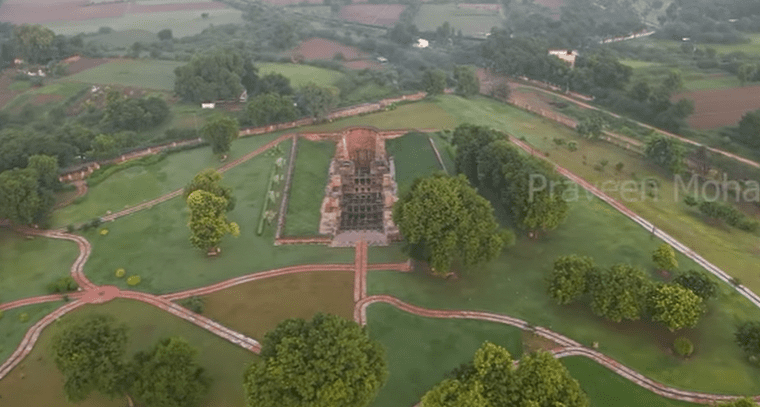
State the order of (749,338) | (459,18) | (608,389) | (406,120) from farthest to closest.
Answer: (459,18)
(406,120)
(749,338)
(608,389)

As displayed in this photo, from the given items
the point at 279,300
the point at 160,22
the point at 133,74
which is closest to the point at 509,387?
the point at 279,300

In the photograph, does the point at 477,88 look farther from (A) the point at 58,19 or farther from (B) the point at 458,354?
(A) the point at 58,19

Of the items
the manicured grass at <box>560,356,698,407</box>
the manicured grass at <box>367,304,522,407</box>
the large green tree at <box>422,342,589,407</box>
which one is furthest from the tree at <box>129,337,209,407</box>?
the manicured grass at <box>560,356,698,407</box>

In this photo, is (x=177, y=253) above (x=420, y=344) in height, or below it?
above

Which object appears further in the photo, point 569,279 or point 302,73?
point 302,73

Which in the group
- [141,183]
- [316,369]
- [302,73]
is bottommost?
[141,183]

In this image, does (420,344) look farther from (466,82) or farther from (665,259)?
(466,82)

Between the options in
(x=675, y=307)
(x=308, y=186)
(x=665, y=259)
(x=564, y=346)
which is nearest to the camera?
(x=675, y=307)
